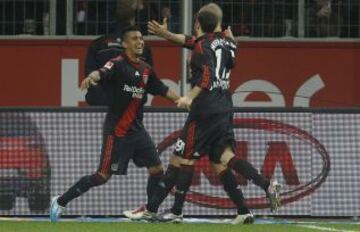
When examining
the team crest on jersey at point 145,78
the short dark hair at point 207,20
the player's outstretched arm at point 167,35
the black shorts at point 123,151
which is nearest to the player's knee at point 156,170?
the black shorts at point 123,151

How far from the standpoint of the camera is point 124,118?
11.3m

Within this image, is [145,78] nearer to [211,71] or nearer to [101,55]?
[211,71]

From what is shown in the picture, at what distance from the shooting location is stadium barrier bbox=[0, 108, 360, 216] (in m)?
12.2

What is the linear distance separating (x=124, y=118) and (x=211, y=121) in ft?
2.78

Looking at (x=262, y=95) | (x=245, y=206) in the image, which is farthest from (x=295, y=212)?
(x=262, y=95)

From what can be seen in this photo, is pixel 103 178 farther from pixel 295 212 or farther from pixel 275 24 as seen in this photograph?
pixel 275 24

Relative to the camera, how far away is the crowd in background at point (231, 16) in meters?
17.7

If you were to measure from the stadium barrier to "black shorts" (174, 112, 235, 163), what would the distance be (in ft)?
3.81

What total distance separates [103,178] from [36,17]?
689 centimetres

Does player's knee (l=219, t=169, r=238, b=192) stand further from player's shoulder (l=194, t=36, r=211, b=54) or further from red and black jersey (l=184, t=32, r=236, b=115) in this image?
player's shoulder (l=194, t=36, r=211, b=54)

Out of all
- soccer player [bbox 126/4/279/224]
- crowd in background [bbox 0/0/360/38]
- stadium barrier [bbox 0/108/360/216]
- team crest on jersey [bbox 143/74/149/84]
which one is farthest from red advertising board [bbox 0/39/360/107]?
soccer player [bbox 126/4/279/224]

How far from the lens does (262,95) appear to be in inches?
696

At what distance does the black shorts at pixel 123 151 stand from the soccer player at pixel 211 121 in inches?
14.2

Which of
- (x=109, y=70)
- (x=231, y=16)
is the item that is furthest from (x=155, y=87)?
(x=231, y=16)
